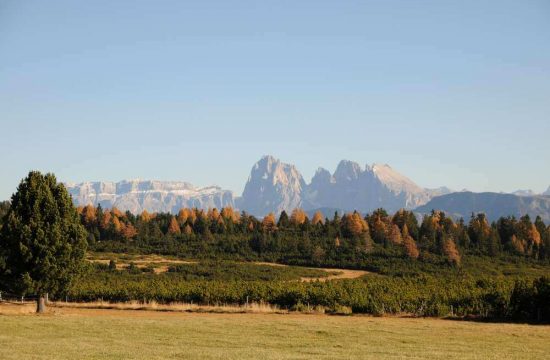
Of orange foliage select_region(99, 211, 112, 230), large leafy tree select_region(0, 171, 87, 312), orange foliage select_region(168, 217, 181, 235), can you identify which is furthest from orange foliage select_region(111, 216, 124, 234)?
large leafy tree select_region(0, 171, 87, 312)

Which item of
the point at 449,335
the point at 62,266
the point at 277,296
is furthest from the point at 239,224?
the point at 449,335

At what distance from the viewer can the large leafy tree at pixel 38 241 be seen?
44750 millimetres

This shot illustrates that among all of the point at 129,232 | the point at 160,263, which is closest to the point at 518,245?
the point at 160,263

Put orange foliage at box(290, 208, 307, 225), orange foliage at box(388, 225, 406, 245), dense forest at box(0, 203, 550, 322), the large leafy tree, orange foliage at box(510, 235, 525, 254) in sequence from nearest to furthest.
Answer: the large leafy tree < dense forest at box(0, 203, 550, 322) < orange foliage at box(510, 235, 525, 254) < orange foliage at box(388, 225, 406, 245) < orange foliage at box(290, 208, 307, 225)

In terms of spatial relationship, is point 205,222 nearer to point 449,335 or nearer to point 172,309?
point 172,309

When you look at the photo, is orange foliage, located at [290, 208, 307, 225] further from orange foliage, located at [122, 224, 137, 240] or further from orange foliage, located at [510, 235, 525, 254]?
orange foliage, located at [510, 235, 525, 254]

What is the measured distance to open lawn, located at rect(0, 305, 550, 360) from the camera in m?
25.6

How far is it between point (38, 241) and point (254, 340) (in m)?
21.7

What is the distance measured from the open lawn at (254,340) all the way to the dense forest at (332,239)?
286ft

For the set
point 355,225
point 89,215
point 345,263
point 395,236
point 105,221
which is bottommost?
point 345,263

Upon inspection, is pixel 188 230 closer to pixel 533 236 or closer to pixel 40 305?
Answer: pixel 533 236

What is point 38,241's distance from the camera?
44.9m

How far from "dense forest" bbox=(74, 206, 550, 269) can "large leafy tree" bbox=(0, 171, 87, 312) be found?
275ft

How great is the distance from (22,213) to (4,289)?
5.70m
